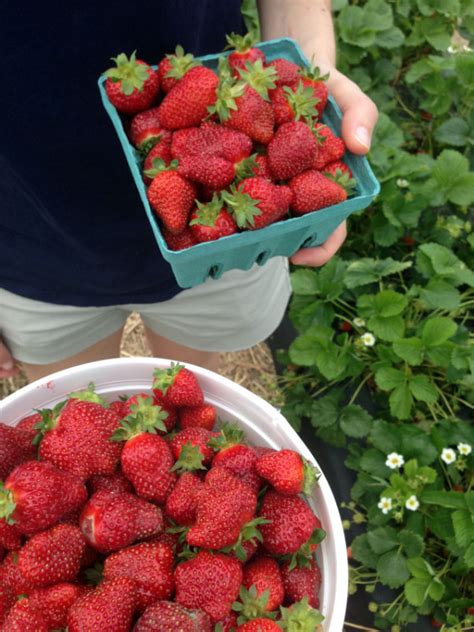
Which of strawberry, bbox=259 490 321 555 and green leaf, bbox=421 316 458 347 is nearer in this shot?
strawberry, bbox=259 490 321 555

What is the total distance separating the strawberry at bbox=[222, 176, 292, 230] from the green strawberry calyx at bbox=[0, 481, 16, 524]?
40 centimetres

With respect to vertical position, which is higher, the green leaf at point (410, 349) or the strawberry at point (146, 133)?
the strawberry at point (146, 133)

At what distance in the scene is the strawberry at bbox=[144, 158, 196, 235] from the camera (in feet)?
2.52

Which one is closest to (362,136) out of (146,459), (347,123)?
(347,123)

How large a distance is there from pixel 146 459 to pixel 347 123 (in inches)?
20.6

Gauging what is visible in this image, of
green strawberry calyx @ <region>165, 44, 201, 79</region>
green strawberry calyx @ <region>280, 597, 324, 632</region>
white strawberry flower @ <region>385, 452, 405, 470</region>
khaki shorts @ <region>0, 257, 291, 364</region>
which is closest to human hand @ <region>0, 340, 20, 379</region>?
khaki shorts @ <region>0, 257, 291, 364</region>

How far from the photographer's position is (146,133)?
0.82 meters

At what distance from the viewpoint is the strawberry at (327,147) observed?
0.87 metres

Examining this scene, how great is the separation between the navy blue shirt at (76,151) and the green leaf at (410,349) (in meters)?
0.55

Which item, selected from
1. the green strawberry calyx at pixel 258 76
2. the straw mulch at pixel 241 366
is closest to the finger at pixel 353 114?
the green strawberry calyx at pixel 258 76

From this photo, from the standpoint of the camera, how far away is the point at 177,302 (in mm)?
1082

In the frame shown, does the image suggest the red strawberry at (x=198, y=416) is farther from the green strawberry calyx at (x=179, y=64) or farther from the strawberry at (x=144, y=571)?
the green strawberry calyx at (x=179, y=64)

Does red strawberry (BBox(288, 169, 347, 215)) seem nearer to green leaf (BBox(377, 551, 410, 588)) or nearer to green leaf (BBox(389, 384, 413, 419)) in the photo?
green leaf (BBox(389, 384, 413, 419))

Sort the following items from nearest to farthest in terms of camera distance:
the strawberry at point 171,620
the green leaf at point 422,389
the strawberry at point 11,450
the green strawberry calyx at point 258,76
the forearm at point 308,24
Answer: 1. the strawberry at point 171,620
2. the strawberry at point 11,450
3. the green strawberry calyx at point 258,76
4. the forearm at point 308,24
5. the green leaf at point 422,389
